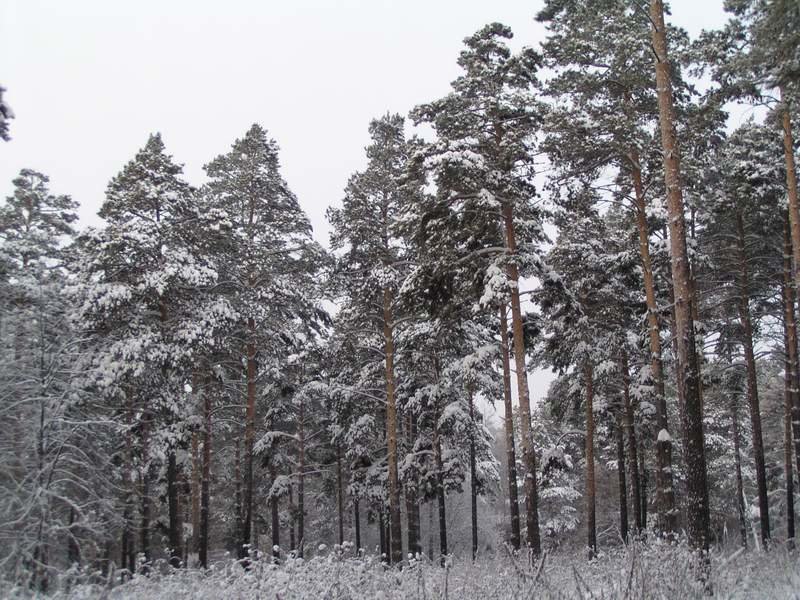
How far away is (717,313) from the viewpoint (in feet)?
71.5

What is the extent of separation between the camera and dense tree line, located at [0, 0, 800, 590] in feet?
32.0

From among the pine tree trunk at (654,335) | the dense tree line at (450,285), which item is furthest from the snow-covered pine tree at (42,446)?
the pine tree trunk at (654,335)

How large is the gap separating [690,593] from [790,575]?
1852mm

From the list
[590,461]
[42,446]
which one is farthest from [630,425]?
[42,446]

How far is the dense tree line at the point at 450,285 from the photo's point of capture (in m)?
9.77

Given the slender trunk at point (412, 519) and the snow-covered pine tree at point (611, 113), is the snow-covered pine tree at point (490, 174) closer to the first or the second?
the snow-covered pine tree at point (611, 113)

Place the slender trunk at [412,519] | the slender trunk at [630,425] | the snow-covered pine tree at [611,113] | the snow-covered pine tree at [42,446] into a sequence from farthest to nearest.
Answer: the slender trunk at [412,519] → the slender trunk at [630,425] → the snow-covered pine tree at [611,113] → the snow-covered pine tree at [42,446]

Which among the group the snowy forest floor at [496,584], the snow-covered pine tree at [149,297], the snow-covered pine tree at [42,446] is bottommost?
the snowy forest floor at [496,584]

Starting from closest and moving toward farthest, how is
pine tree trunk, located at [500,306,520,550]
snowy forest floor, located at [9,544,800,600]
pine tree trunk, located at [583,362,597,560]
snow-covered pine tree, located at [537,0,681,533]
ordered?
snowy forest floor, located at [9,544,800,600] → snow-covered pine tree, located at [537,0,681,533] → pine tree trunk, located at [500,306,520,550] → pine tree trunk, located at [583,362,597,560]

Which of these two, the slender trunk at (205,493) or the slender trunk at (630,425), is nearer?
the slender trunk at (205,493)

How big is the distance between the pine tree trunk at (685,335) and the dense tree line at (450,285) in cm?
4

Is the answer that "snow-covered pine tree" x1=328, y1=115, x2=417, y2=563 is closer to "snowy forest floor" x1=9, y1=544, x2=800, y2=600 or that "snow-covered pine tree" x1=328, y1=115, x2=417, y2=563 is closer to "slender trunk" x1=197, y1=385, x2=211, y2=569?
"slender trunk" x1=197, y1=385, x2=211, y2=569

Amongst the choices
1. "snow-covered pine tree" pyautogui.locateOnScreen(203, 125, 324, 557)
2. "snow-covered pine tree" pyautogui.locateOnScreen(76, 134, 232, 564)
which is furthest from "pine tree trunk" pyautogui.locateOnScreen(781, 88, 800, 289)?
"snow-covered pine tree" pyautogui.locateOnScreen(76, 134, 232, 564)

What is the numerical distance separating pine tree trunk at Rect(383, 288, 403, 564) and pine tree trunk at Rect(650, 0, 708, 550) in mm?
10407
